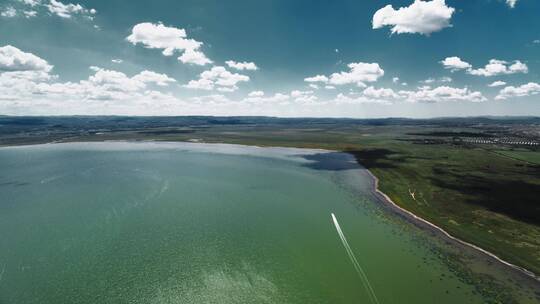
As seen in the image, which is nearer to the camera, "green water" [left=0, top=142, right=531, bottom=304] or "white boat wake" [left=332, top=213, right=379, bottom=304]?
"white boat wake" [left=332, top=213, right=379, bottom=304]

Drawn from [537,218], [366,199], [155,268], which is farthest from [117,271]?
[537,218]

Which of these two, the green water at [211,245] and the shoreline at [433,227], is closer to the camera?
the green water at [211,245]

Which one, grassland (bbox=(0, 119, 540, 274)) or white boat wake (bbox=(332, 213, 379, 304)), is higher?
grassland (bbox=(0, 119, 540, 274))

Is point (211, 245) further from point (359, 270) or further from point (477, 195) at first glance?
point (477, 195)

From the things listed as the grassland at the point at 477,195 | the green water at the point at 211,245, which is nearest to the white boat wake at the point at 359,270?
the green water at the point at 211,245

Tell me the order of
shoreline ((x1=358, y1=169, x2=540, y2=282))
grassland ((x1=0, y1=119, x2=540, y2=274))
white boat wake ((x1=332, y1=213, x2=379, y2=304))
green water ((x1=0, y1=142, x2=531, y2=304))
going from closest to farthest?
white boat wake ((x1=332, y1=213, x2=379, y2=304)) < green water ((x1=0, y1=142, x2=531, y2=304)) < shoreline ((x1=358, y1=169, x2=540, y2=282)) < grassland ((x1=0, y1=119, x2=540, y2=274))

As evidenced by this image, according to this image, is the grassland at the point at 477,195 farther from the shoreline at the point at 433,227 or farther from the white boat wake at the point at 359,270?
the white boat wake at the point at 359,270

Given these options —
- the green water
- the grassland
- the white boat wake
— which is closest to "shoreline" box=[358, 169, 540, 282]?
the grassland

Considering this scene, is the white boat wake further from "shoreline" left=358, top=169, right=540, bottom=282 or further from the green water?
"shoreline" left=358, top=169, right=540, bottom=282
